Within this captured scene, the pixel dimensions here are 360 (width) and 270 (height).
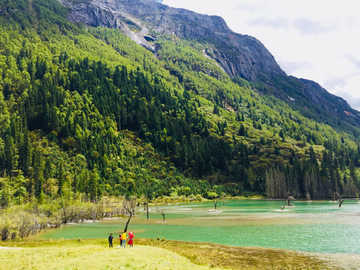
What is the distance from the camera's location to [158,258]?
33.7 meters

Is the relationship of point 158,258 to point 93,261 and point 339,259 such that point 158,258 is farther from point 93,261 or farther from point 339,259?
point 339,259

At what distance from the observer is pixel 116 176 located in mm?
176125

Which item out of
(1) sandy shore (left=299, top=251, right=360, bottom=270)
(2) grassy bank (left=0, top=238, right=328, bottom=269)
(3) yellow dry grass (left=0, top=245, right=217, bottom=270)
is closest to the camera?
(3) yellow dry grass (left=0, top=245, right=217, bottom=270)

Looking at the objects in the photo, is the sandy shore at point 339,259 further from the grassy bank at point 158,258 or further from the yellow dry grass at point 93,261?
the yellow dry grass at point 93,261

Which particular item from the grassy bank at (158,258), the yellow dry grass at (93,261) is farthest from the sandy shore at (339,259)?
the yellow dry grass at (93,261)

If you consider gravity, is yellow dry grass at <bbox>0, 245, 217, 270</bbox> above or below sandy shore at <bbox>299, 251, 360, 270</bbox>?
above

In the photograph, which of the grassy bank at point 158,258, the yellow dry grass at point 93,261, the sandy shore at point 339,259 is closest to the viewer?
the yellow dry grass at point 93,261

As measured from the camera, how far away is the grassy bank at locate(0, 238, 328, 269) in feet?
92.5

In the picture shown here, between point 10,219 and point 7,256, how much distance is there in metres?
37.3

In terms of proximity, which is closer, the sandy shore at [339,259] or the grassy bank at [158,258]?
the grassy bank at [158,258]

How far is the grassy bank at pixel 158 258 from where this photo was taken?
28188 millimetres

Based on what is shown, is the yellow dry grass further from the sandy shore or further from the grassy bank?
the sandy shore

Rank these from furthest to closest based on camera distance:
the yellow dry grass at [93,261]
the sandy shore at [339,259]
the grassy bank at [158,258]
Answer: the sandy shore at [339,259] → the grassy bank at [158,258] → the yellow dry grass at [93,261]

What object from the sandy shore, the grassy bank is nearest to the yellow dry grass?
the grassy bank
